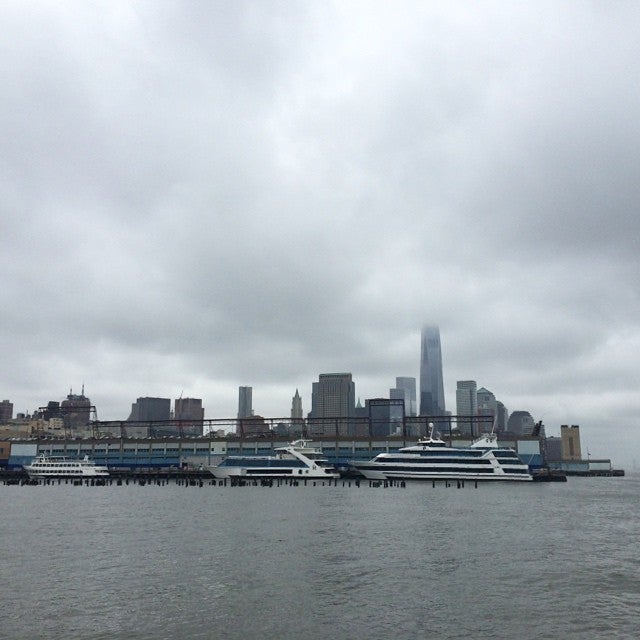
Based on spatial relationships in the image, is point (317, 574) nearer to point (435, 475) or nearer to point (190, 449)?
point (435, 475)

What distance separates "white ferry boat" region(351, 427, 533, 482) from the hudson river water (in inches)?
1815

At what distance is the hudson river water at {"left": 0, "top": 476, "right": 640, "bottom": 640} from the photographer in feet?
83.0

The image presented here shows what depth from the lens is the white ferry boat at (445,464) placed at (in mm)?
112062

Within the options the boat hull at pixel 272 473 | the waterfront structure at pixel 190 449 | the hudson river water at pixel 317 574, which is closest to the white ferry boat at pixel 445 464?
the boat hull at pixel 272 473

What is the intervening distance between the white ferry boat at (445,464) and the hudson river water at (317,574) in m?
46.1

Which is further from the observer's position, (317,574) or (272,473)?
(272,473)

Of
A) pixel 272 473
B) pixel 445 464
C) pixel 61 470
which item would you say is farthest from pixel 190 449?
pixel 445 464

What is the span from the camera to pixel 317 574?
3453 cm

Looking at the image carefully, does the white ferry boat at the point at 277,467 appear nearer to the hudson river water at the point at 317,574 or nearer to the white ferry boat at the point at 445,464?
the white ferry boat at the point at 445,464

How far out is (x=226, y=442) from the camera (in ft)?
525

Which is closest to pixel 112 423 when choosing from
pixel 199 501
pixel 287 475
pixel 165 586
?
pixel 287 475

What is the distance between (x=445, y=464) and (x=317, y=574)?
268ft

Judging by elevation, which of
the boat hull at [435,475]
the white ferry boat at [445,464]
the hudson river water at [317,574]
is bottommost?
the hudson river water at [317,574]

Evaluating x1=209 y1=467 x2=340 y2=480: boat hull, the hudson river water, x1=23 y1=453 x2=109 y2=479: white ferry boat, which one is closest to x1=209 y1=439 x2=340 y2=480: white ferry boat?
x1=209 y1=467 x2=340 y2=480: boat hull
